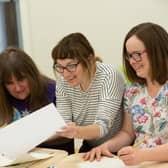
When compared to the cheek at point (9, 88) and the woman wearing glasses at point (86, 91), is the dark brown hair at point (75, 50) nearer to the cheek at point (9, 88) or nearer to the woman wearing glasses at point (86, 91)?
the woman wearing glasses at point (86, 91)

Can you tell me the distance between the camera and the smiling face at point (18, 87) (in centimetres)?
186

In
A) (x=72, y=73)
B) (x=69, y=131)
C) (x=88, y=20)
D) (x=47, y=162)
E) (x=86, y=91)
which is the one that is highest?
(x=88, y=20)

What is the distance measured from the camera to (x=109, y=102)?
5.47ft

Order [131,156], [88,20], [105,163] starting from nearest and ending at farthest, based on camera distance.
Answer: [131,156] < [105,163] < [88,20]

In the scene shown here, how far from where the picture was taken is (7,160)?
1547 mm

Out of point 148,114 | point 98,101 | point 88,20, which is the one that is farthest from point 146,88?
point 88,20

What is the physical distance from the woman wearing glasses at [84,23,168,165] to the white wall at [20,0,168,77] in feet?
4.51

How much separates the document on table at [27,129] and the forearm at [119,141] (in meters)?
0.25

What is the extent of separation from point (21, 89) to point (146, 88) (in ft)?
2.17

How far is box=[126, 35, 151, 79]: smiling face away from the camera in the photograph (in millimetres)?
1489

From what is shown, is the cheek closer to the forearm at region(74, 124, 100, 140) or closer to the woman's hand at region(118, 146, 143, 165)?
the forearm at region(74, 124, 100, 140)

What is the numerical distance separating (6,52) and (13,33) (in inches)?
64.4

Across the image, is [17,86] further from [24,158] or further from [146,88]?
[146,88]

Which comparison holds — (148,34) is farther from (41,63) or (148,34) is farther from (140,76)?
(41,63)
